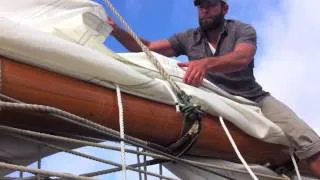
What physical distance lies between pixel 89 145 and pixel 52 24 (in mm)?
514

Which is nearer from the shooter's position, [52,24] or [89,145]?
[89,145]

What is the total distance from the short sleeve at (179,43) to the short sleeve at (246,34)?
37 cm

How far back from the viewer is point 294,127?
3.11 meters

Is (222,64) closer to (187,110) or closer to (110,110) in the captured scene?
(187,110)

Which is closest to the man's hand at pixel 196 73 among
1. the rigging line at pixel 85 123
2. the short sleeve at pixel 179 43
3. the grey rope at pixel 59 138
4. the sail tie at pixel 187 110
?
the sail tie at pixel 187 110

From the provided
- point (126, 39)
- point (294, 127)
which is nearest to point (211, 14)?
point (126, 39)

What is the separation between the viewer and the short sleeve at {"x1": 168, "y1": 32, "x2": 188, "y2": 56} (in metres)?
3.58

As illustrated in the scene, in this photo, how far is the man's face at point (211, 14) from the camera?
131 inches

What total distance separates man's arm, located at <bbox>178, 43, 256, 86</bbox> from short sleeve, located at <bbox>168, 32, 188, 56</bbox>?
18.5 inches

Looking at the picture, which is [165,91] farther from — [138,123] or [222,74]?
[222,74]

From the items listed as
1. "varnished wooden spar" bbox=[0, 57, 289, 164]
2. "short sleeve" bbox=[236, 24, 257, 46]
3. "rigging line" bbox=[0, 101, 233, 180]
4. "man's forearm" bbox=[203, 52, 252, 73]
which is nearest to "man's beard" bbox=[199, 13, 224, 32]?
"short sleeve" bbox=[236, 24, 257, 46]

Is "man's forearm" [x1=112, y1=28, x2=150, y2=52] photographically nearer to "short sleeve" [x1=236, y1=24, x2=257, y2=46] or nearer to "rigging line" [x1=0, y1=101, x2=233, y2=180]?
"short sleeve" [x1=236, y1=24, x2=257, y2=46]

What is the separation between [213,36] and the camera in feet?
11.1

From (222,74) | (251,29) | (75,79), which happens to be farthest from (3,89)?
(251,29)
